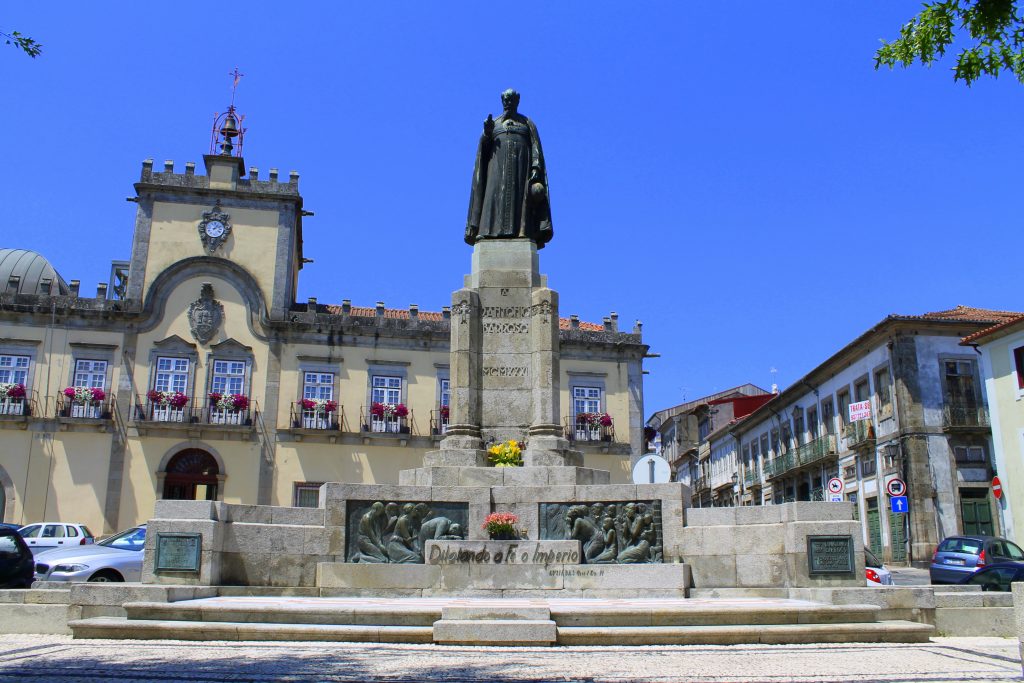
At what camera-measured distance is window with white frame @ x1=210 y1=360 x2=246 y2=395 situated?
35.5m

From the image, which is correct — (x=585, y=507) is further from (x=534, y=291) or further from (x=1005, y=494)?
(x=1005, y=494)

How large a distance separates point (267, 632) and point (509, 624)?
7.19ft

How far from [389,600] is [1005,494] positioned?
2584 centimetres

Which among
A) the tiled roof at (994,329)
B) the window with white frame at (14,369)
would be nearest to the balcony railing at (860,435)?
the tiled roof at (994,329)

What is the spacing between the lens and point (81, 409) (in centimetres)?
3409

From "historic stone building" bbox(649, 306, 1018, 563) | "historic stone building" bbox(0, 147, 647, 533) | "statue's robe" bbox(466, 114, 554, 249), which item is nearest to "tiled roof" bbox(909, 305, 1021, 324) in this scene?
"historic stone building" bbox(649, 306, 1018, 563)

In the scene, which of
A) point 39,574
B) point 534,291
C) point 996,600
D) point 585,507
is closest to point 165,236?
point 39,574

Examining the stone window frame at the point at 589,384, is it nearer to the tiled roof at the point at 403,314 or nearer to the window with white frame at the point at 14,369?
the tiled roof at the point at 403,314

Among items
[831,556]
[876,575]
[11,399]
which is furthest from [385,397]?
[831,556]

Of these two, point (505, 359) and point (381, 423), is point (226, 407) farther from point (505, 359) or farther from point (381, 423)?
point (505, 359)

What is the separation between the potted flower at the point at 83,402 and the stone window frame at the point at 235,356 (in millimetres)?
4001

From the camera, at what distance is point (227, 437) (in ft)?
114

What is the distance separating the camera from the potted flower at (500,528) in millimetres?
11203

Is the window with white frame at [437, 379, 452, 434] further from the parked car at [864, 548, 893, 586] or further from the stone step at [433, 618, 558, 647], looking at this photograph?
the stone step at [433, 618, 558, 647]
